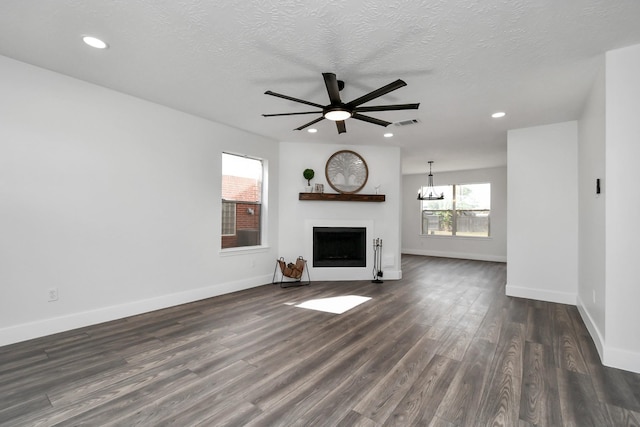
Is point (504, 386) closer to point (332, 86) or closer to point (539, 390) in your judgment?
point (539, 390)

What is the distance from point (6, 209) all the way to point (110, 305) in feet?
4.46

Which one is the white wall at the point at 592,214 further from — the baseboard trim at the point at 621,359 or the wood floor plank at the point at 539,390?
the wood floor plank at the point at 539,390

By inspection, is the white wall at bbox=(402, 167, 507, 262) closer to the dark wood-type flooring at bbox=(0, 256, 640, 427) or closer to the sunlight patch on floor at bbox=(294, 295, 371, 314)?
the dark wood-type flooring at bbox=(0, 256, 640, 427)

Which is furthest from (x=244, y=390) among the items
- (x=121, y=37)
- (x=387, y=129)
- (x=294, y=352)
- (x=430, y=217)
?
(x=430, y=217)

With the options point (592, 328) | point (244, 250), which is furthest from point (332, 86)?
point (592, 328)

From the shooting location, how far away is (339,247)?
5.80 m

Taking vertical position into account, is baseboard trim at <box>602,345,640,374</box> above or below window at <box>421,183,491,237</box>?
below

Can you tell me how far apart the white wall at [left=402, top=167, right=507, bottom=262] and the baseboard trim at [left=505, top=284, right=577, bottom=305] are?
4013 millimetres

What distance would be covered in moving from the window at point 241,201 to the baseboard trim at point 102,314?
74 cm

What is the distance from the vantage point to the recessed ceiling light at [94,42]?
7.93 ft

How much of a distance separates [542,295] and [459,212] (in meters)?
4.80

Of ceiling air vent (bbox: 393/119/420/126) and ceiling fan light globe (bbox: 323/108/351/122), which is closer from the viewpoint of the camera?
ceiling fan light globe (bbox: 323/108/351/122)

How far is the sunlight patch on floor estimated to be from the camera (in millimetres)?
3873

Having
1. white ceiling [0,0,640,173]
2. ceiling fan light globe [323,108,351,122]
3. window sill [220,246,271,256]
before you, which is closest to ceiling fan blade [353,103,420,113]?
ceiling fan light globe [323,108,351,122]
